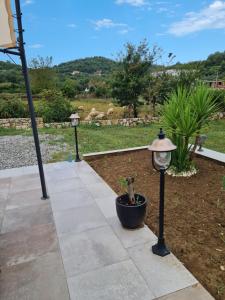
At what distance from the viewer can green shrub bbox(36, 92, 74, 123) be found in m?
10.9

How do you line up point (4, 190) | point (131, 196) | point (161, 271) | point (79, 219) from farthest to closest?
point (4, 190)
point (79, 219)
point (131, 196)
point (161, 271)

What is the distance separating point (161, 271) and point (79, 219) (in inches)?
52.4

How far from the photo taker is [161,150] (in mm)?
2076

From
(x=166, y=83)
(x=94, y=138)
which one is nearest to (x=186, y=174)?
(x=94, y=138)

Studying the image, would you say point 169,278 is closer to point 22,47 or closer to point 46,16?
point 22,47

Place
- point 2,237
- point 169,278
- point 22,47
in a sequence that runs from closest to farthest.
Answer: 1. point 169,278
2. point 2,237
3. point 22,47

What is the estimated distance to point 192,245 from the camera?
2.58 m

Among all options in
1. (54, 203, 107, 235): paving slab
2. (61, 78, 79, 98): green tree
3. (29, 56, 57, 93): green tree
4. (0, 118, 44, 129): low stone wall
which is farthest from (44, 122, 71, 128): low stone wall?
(61, 78, 79, 98): green tree

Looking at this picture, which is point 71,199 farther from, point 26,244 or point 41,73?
point 41,73

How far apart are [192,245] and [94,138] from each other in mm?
5963

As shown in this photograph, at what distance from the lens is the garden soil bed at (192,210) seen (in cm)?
230

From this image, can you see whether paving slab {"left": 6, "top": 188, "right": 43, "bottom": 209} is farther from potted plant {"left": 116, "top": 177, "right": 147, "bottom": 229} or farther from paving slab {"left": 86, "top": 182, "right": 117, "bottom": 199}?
potted plant {"left": 116, "top": 177, "right": 147, "bottom": 229}

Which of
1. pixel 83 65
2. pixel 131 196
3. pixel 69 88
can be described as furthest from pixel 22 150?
pixel 83 65

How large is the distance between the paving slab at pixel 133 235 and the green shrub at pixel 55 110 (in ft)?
28.7
